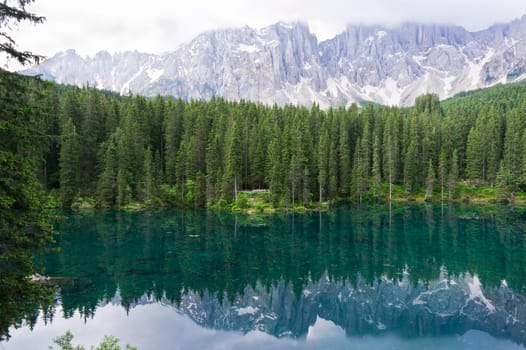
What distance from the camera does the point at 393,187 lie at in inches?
3738

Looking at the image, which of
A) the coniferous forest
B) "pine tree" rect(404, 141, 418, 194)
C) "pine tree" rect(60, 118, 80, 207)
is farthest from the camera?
"pine tree" rect(404, 141, 418, 194)

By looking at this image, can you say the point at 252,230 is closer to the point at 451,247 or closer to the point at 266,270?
the point at 266,270

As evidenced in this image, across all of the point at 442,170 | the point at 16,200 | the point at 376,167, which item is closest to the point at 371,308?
the point at 16,200

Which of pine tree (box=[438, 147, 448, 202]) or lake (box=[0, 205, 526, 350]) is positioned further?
pine tree (box=[438, 147, 448, 202])

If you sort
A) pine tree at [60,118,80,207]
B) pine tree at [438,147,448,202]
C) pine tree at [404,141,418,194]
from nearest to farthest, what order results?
pine tree at [60,118,80,207], pine tree at [438,147,448,202], pine tree at [404,141,418,194]

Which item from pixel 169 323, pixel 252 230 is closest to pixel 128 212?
pixel 252 230

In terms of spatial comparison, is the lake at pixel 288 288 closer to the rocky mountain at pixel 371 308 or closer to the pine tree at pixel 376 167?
the rocky mountain at pixel 371 308

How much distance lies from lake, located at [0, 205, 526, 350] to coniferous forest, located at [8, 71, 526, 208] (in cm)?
2617

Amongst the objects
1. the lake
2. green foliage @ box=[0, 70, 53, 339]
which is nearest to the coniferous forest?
the lake

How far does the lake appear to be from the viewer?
21922mm

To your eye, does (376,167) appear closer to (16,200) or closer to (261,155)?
(261,155)

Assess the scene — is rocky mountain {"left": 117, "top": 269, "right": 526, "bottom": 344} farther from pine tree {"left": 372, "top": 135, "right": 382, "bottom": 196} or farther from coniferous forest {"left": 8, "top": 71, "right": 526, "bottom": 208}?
pine tree {"left": 372, "top": 135, "right": 382, "bottom": 196}

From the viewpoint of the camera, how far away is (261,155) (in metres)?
85.1

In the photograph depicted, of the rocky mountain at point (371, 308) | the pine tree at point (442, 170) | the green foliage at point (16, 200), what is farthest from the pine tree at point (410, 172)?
the green foliage at point (16, 200)
